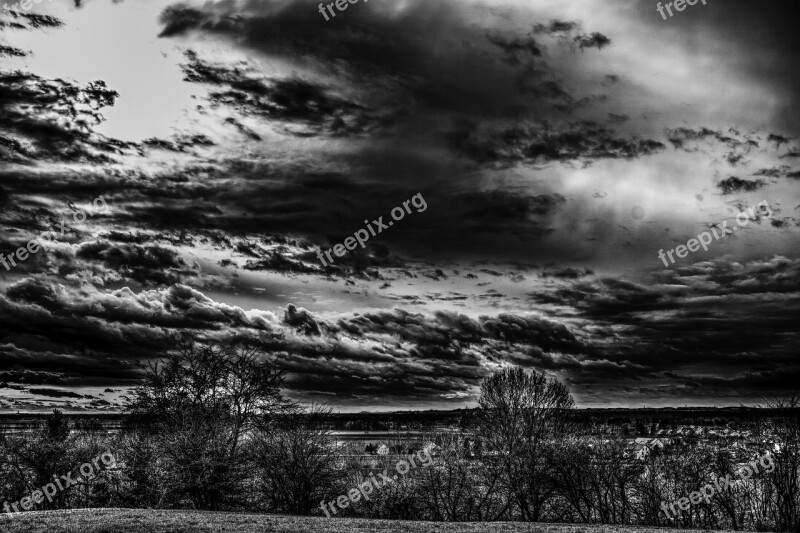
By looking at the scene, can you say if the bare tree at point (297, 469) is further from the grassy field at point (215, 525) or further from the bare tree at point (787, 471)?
the bare tree at point (787, 471)

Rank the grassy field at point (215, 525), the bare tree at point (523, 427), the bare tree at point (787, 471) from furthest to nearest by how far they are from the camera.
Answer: the bare tree at point (523, 427), the bare tree at point (787, 471), the grassy field at point (215, 525)

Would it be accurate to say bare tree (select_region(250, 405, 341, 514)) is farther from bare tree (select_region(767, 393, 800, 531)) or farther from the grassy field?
bare tree (select_region(767, 393, 800, 531))

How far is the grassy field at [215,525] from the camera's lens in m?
21.2

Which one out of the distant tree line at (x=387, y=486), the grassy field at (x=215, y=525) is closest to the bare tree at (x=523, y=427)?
the distant tree line at (x=387, y=486)

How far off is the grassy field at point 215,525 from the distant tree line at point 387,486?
245 inches

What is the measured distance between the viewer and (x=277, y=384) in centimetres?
4112

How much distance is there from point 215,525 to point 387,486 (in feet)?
41.8

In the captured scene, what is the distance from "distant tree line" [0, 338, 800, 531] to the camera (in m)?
32.0

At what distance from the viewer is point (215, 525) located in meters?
22.7

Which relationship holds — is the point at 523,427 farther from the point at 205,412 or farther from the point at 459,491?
the point at 205,412

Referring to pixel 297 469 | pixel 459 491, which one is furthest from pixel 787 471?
pixel 297 469

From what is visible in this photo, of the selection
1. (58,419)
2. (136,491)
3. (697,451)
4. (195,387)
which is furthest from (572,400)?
(58,419)

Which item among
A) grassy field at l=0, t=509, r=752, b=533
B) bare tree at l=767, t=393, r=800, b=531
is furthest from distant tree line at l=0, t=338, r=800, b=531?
grassy field at l=0, t=509, r=752, b=533

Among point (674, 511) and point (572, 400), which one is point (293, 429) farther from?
point (572, 400)
